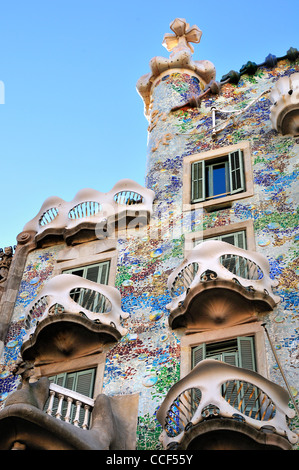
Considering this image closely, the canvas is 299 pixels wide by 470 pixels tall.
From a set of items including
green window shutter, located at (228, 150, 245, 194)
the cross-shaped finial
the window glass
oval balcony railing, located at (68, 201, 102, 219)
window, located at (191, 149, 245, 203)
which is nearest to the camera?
the window glass

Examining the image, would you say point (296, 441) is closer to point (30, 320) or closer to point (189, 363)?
point (189, 363)

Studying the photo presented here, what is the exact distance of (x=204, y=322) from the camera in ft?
44.4

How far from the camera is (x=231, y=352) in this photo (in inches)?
511

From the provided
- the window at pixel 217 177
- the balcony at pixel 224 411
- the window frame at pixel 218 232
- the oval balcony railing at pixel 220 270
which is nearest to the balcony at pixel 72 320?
the oval balcony railing at pixel 220 270

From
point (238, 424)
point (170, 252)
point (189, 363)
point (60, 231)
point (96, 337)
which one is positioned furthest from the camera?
point (60, 231)

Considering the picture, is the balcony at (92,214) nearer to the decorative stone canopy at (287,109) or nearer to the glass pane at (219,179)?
the glass pane at (219,179)

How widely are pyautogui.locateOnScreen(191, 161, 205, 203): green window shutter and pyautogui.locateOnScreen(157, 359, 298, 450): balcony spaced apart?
18.2 ft

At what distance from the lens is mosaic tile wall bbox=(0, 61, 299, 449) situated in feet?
42.9

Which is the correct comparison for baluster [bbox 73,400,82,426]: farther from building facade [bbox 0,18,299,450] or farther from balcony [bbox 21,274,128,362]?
balcony [bbox 21,274,128,362]

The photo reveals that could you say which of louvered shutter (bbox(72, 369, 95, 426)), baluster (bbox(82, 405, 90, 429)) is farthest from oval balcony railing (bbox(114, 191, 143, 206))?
baluster (bbox(82, 405, 90, 429))

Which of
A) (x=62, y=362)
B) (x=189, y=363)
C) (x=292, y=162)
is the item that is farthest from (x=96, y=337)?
(x=292, y=162)

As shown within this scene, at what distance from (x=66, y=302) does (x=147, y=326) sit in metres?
1.44

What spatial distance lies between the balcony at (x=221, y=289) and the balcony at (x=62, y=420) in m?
1.70

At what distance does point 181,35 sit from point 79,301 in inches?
416
